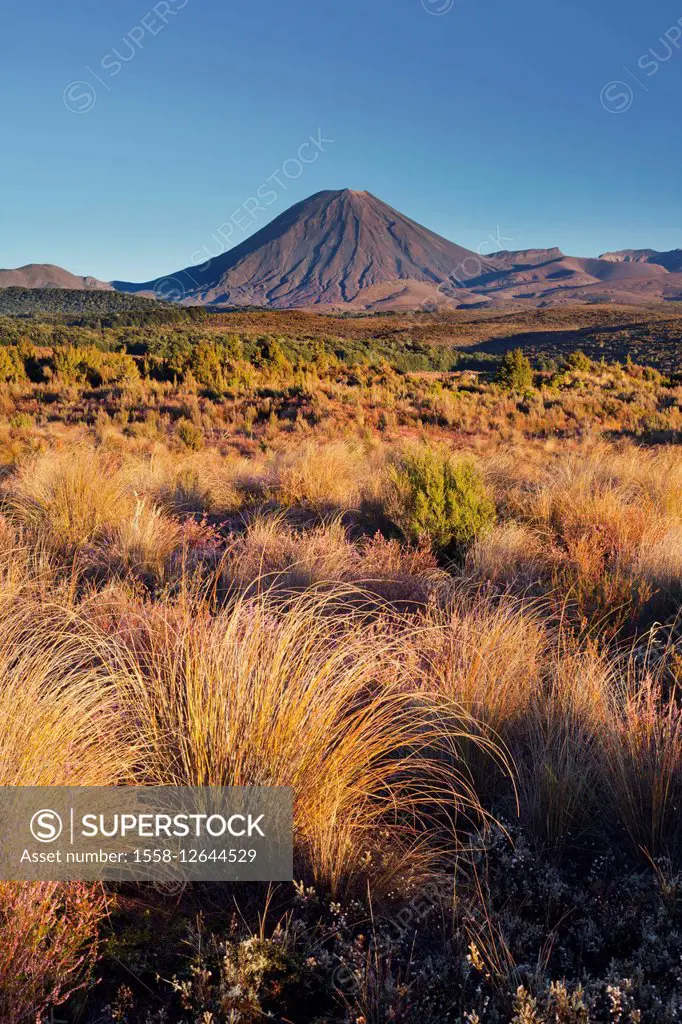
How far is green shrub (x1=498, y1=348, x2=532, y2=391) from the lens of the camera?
871 inches

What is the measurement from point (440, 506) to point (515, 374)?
19.1m

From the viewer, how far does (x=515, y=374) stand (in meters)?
22.5

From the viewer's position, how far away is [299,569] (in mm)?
3854

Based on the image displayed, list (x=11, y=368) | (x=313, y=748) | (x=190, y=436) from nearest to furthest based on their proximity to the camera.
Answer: (x=313, y=748) < (x=190, y=436) < (x=11, y=368)

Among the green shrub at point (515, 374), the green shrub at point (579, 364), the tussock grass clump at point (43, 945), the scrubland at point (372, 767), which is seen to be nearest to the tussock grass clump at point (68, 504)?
the scrubland at point (372, 767)

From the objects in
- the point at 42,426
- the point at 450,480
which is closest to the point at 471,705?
the point at 450,480

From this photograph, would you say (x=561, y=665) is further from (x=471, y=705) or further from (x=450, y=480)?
(x=450, y=480)

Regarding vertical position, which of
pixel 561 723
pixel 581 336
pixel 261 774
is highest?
pixel 581 336

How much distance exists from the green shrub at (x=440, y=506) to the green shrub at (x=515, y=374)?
1728 cm

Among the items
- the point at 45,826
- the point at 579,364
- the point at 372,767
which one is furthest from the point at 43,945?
the point at 579,364

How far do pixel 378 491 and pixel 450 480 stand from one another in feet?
2.56

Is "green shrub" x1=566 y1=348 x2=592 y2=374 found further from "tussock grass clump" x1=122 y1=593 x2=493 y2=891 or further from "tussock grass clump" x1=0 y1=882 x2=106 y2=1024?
"tussock grass clump" x1=0 y1=882 x2=106 y2=1024

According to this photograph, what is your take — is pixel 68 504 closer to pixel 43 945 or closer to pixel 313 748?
pixel 313 748

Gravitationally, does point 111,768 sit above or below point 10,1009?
above
